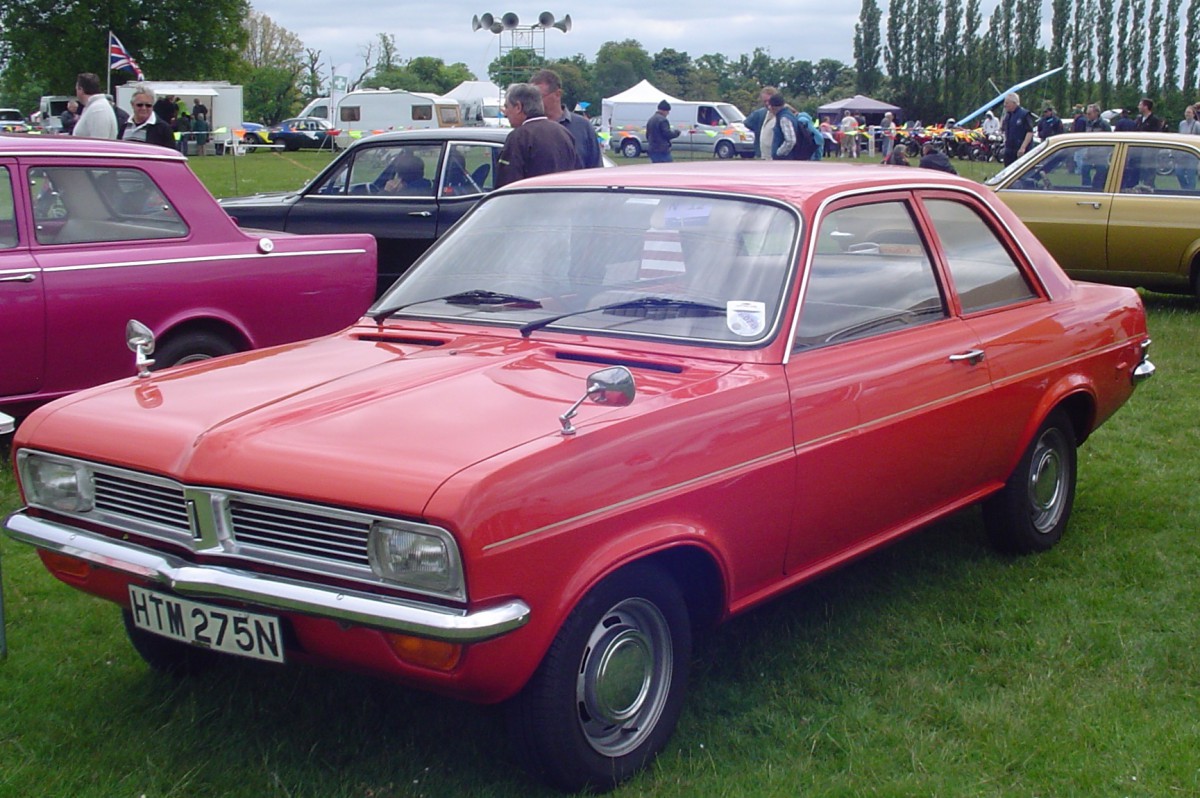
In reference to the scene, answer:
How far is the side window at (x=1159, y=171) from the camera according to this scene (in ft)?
35.3

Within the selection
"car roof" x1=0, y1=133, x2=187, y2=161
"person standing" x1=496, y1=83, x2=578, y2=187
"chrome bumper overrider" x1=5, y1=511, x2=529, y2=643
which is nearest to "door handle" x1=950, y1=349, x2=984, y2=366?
"chrome bumper overrider" x1=5, y1=511, x2=529, y2=643

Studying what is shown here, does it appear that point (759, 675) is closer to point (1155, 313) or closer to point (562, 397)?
point (562, 397)

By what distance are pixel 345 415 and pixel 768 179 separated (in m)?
1.79

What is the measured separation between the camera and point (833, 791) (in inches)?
131

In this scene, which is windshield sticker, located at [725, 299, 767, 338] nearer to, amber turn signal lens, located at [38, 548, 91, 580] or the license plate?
the license plate

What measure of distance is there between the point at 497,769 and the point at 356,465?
996 millimetres

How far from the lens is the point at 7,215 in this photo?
6.12 metres

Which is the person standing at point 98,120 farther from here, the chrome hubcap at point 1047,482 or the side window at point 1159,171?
the side window at point 1159,171

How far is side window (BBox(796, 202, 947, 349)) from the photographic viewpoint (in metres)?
4.02

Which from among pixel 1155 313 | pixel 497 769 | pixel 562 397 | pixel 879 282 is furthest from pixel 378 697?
pixel 1155 313

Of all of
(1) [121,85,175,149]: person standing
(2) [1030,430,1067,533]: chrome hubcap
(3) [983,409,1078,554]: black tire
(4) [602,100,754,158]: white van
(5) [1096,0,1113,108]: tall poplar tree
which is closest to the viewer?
(3) [983,409,1078,554]: black tire

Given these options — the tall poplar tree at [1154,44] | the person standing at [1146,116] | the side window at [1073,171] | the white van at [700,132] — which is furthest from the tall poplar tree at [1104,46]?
the side window at [1073,171]

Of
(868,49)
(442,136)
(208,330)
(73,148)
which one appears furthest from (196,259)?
(868,49)

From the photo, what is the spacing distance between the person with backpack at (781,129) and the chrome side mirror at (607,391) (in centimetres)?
1185
